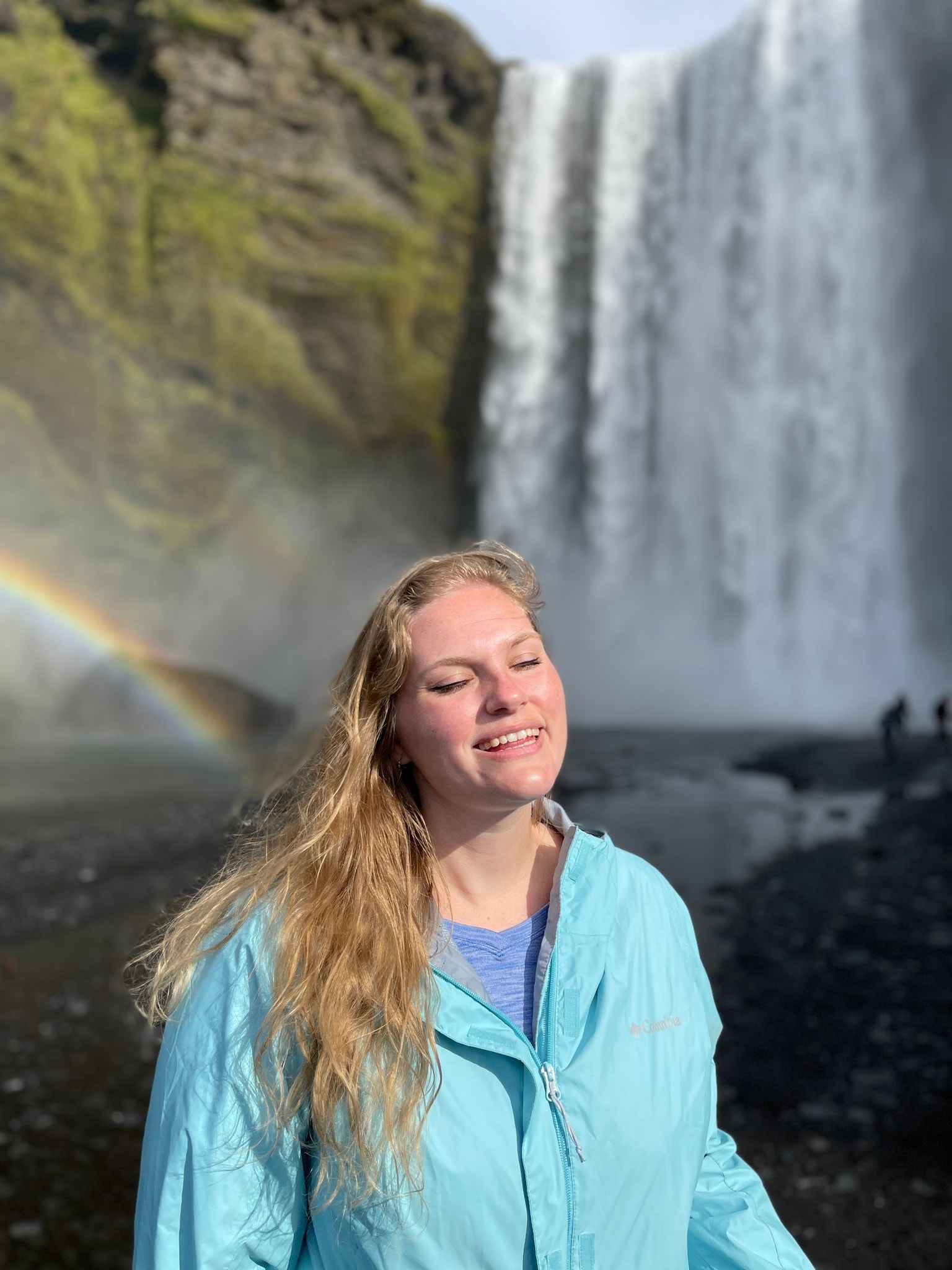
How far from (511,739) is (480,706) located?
10cm

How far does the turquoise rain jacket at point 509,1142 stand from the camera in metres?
1.59

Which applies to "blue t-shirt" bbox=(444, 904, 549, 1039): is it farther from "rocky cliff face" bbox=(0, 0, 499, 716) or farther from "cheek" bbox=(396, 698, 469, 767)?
"rocky cliff face" bbox=(0, 0, 499, 716)

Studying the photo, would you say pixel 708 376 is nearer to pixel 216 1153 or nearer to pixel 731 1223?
pixel 731 1223

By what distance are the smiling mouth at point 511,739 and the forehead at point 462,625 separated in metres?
0.19

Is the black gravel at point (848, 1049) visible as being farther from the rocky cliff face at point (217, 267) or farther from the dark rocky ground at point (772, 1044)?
the rocky cliff face at point (217, 267)

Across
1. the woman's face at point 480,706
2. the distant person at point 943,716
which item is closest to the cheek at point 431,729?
the woman's face at point 480,706

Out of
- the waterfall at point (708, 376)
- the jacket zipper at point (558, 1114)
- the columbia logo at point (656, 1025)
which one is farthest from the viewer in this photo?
the waterfall at point (708, 376)

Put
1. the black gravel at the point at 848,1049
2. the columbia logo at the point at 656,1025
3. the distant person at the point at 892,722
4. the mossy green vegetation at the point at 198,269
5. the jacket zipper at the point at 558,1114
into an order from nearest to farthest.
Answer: the jacket zipper at the point at 558,1114
the columbia logo at the point at 656,1025
the black gravel at the point at 848,1049
the distant person at the point at 892,722
the mossy green vegetation at the point at 198,269

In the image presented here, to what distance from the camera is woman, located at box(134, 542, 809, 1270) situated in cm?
161

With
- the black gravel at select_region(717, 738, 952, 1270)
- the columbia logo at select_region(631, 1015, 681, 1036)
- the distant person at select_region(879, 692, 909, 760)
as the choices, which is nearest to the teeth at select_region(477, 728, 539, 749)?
the columbia logo at select_region(631, 1015, 681, 1036)

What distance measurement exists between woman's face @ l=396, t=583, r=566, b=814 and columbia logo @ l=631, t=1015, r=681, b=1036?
487 millimetres

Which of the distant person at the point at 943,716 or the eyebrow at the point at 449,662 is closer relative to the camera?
the eyebrow at the point at 449,662

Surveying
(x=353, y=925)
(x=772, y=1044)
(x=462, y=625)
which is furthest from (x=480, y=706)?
(x=772, y=1044)

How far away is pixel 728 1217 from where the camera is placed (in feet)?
6.21
